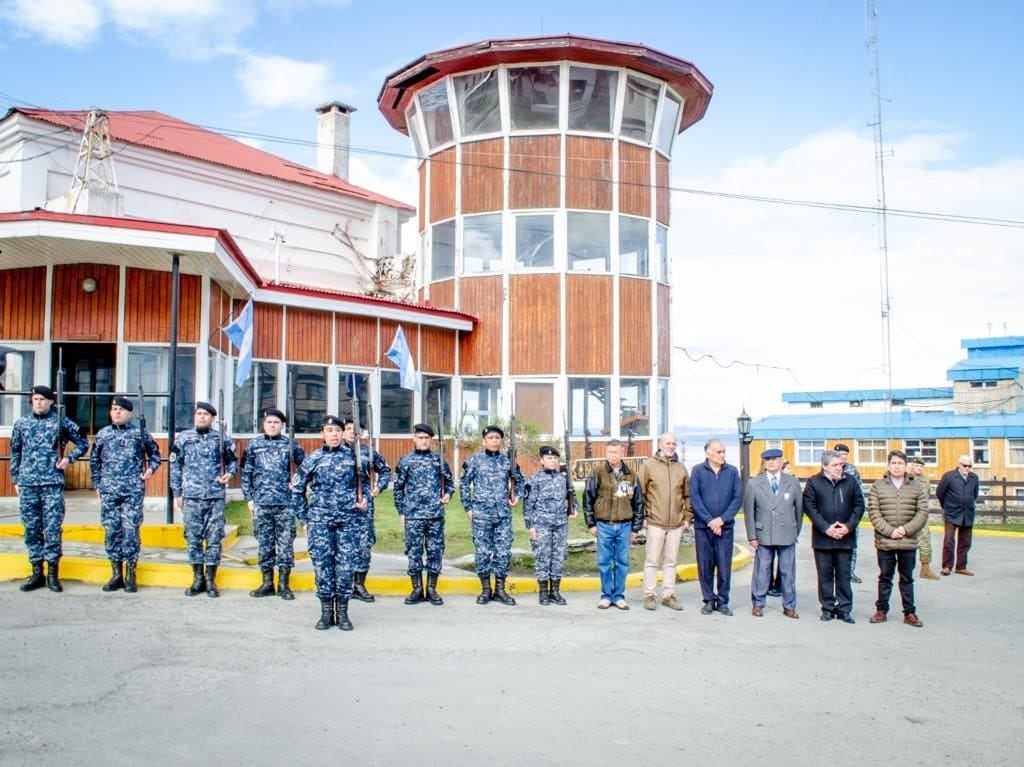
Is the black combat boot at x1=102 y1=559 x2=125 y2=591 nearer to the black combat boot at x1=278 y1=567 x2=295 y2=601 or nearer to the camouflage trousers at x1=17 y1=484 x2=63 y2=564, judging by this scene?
the camouflage trousers at x1=17 y1=484 x2=63 y2=564

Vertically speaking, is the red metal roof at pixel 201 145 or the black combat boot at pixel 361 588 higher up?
the red metal roof at pixel 201 145

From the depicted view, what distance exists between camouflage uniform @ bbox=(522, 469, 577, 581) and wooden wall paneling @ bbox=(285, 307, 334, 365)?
7778 millimetres

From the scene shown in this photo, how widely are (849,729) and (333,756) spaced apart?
9.32ft

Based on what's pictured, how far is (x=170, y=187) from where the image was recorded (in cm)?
1783

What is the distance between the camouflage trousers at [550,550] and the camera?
820 cm

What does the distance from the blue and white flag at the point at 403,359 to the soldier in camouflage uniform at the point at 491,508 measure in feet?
24.5

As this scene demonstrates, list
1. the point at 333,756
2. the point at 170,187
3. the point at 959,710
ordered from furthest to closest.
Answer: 1. the point at 170,187
2. the point at 959,710
3. the point at 333,756

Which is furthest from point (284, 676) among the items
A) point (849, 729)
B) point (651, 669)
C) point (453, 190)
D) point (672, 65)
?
point (672, 65)

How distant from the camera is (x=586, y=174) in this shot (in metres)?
17.9

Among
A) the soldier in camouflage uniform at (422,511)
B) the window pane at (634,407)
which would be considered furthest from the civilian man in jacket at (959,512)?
the window pane at (634,407)

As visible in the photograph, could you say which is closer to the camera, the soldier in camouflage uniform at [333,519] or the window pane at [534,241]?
the soldier in camouflage uniform at [333,519]

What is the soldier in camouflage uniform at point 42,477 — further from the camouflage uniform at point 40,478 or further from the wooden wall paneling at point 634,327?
the wooden wall paneling at point 634,327

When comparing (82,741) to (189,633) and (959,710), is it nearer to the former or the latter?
(189,633)

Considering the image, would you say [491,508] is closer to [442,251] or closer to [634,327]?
[634,327]
